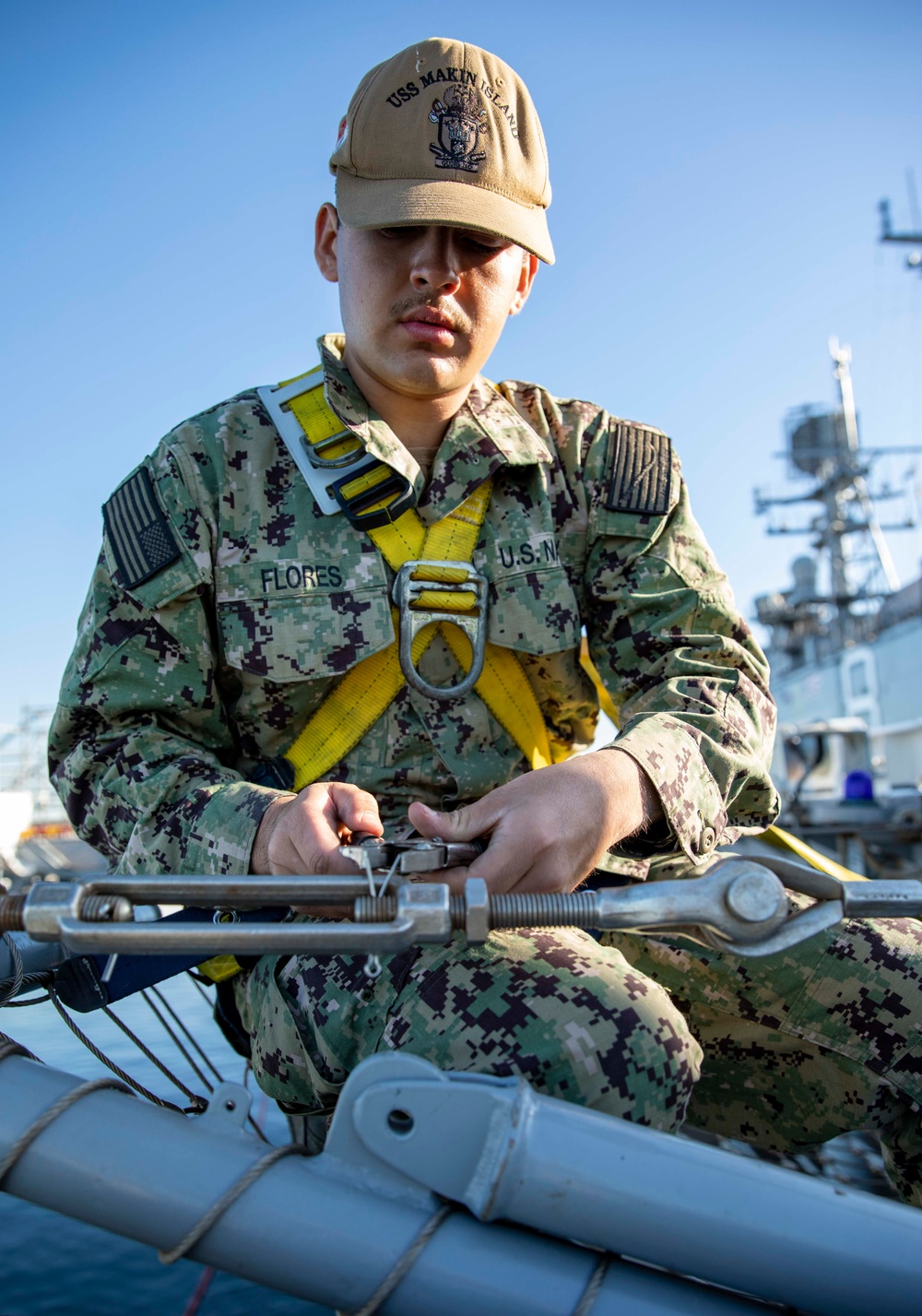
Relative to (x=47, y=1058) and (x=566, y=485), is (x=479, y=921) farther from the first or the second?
(x=47, y=1058)

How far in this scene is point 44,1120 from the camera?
101 cm

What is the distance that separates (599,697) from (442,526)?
1.84ft

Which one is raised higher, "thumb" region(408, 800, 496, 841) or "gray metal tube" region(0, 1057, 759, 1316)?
"thumb" region(408, 800, 496, 841)

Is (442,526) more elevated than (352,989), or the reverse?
(442,526)

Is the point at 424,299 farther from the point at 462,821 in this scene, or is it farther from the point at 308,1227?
the point at 308,1227

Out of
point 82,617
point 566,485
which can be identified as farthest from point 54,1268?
point 566,485

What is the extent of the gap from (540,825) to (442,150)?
1274 mm

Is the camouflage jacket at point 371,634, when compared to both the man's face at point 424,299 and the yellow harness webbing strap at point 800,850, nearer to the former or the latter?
the man's face at point 424,299

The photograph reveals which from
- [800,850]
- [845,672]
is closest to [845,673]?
[845,672]

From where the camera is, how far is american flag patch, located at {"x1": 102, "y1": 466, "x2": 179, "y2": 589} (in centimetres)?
174

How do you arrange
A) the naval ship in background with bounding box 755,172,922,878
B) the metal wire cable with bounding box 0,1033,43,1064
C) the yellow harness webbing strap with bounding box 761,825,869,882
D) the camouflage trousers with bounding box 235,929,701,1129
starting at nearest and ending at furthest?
the metal wire cable with bounding box 0,1033,43,1064, the camouflage trousers with bounding box 235,929,701,1129, the yellow harness webbing strap with bounding box 761,825,869,882, the naval ship in background with bounding box 755,172,922,878

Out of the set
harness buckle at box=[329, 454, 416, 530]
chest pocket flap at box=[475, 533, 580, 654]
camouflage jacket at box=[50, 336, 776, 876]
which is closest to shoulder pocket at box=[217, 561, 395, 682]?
camouflage jacket at box=[50, 336, 776, 876]

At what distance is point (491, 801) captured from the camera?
1.26 m

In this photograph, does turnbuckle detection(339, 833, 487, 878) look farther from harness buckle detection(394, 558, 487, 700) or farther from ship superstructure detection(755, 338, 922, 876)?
ship superstructure detection(755, 338, 922, 876)
